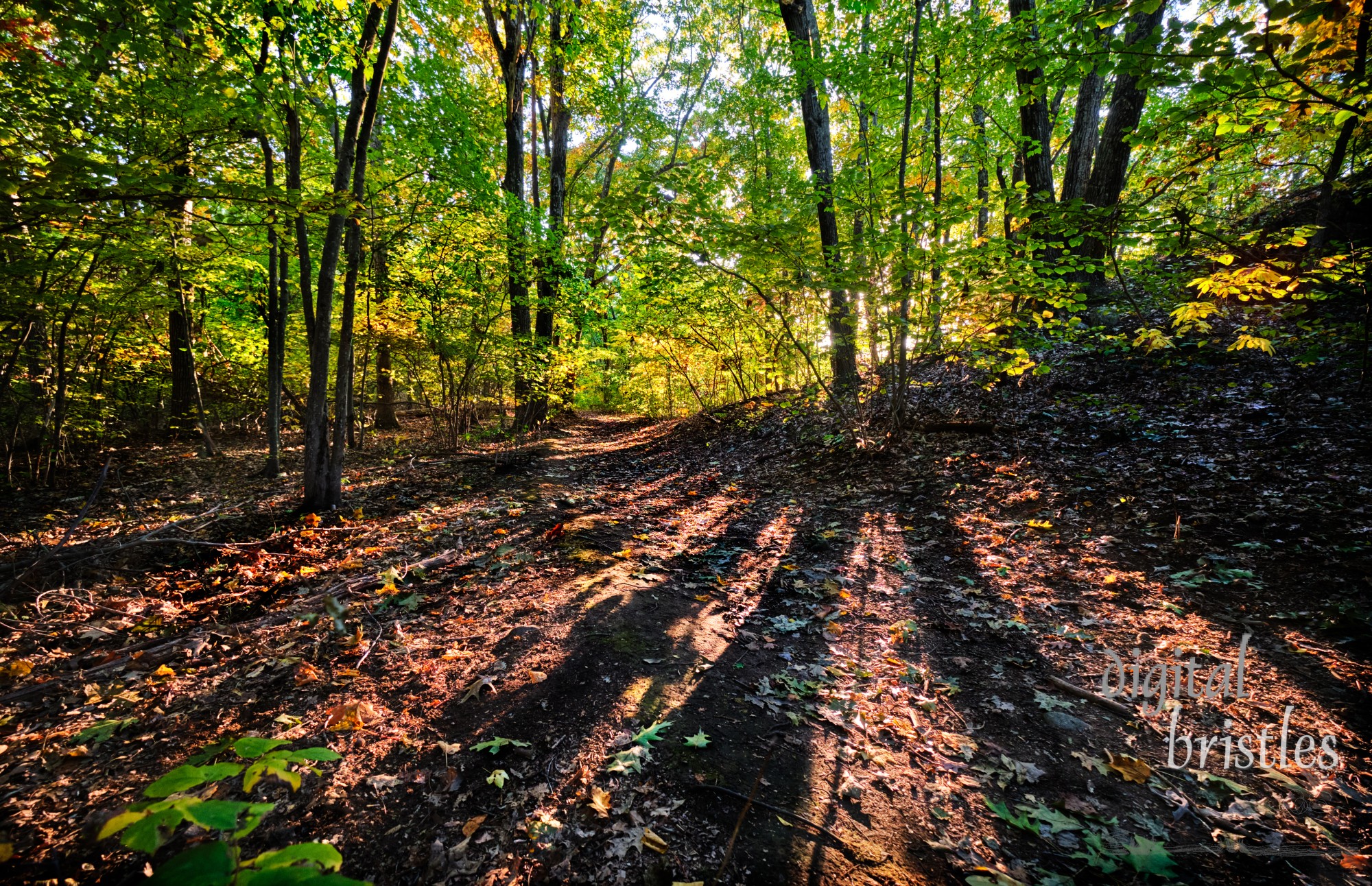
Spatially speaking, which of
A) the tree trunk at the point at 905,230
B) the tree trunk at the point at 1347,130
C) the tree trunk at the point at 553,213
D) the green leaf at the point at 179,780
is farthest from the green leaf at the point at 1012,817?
the tree trunk at the point at 553,213

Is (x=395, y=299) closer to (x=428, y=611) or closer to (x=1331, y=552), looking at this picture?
(x=428, y=611)

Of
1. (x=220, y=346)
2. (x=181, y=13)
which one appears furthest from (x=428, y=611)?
(x=220, y=346)

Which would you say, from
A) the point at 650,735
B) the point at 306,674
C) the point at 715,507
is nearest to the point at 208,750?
the point at 306,674

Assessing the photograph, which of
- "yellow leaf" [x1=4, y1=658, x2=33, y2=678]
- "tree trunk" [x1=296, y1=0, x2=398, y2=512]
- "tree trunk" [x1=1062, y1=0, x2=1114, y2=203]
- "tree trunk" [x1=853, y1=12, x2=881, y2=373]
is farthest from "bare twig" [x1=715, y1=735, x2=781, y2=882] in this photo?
"tree trunk" [x1=1062, y1=0, x2=1114, y2=203]

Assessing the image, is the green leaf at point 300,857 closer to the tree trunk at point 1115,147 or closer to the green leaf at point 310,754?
the green leaf at point 310,754

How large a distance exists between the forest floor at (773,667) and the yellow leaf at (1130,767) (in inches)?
0.5

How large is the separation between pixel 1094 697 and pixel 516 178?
42.0 feet

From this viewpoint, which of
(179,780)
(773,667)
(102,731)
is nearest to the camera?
(179,780)

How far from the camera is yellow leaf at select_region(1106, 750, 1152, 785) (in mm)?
2127

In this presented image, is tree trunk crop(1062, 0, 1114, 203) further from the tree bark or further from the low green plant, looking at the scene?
the low green plant

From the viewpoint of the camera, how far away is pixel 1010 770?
218 centimetres

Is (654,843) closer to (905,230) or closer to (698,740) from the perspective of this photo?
(698,740)

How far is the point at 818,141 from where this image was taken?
841 cm

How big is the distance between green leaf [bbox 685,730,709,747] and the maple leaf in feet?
1.38
